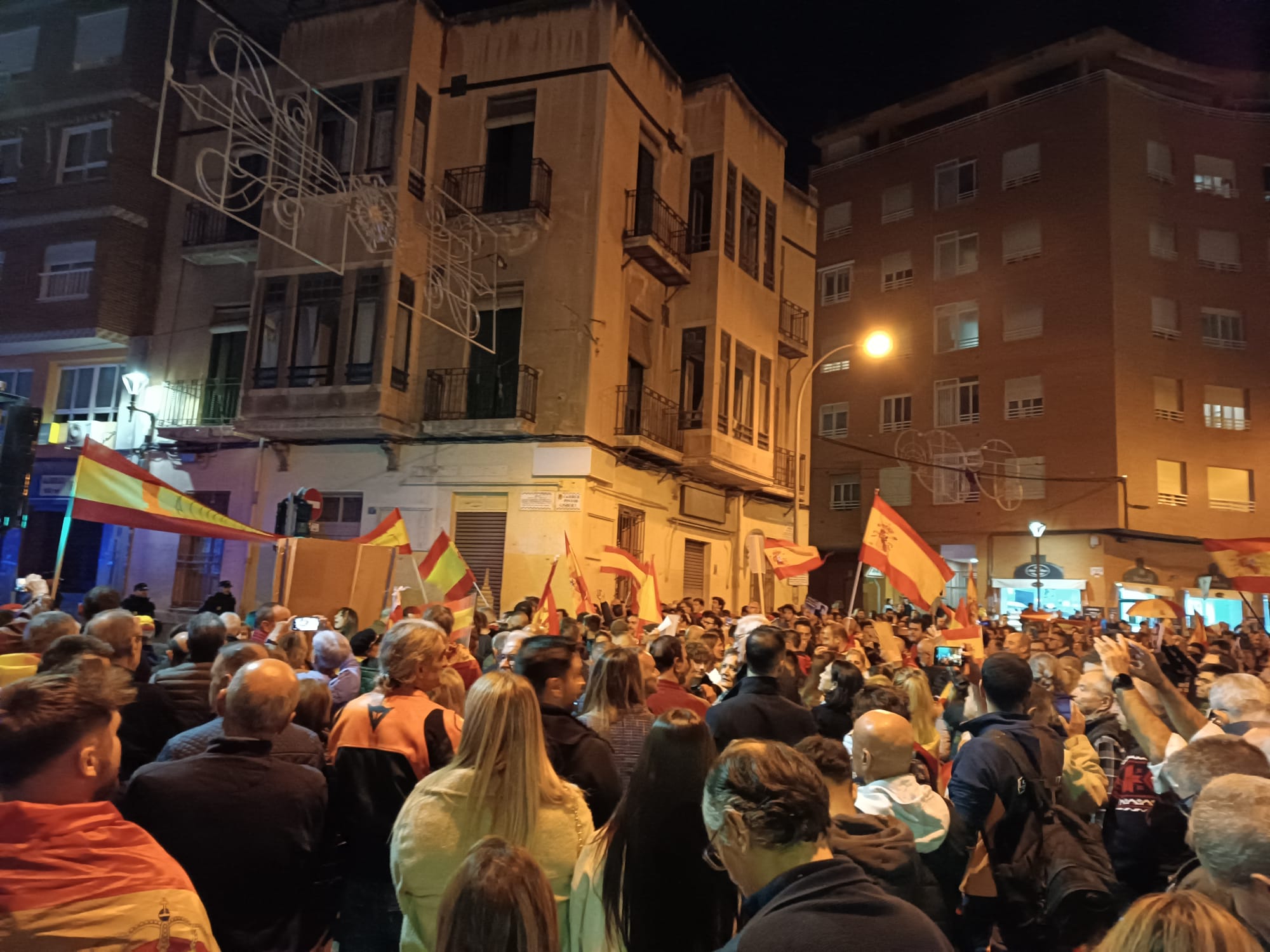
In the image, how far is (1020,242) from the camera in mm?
34562

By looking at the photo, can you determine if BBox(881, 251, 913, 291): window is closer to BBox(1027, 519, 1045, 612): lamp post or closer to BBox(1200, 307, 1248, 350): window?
BBox(1200, 307, 1248, 350): window

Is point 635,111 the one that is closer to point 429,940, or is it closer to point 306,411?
point 306,411

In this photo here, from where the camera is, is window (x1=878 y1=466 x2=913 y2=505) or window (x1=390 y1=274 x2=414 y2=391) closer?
window (x1=390 y1=274 x2=414 y2=391)

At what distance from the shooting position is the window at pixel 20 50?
24.4 meters

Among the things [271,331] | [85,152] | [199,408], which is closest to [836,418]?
[271,331]

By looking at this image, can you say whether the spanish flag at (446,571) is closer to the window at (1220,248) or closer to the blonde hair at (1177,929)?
the blonde hair at (1177,929)

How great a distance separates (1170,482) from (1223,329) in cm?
657

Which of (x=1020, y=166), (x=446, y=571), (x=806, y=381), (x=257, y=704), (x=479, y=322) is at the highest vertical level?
(x=1020, y=166)

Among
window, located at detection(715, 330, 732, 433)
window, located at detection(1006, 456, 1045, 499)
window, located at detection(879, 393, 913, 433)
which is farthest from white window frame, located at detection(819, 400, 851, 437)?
window, located at detection(715, 330, 732, 433)

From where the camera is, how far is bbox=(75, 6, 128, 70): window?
77.5 ft

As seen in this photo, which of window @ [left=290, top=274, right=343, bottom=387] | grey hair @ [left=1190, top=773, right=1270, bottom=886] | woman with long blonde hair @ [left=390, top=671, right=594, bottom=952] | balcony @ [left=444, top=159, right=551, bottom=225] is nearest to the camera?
grey hair @ [left=1190, top=773, right=1270, bottom=886]

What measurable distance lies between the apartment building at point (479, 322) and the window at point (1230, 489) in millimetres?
20696

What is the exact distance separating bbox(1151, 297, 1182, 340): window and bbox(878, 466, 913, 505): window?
1010 centimetres

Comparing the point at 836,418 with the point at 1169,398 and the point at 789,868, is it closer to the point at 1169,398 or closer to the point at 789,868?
the point at 1169,398
